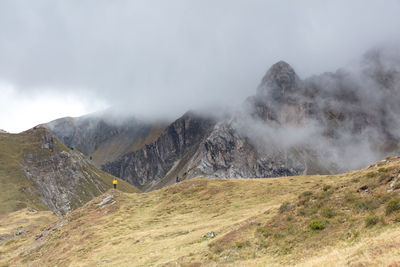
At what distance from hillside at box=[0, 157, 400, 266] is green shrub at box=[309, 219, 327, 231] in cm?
7

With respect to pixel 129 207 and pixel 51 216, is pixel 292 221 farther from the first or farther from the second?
pixel 51 216

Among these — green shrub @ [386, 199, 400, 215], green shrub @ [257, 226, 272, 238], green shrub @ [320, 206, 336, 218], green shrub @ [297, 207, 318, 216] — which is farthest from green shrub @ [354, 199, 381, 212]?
green shrub @ [257, 226, 272, 238]

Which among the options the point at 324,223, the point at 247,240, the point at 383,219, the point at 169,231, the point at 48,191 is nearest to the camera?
the point at 383,219

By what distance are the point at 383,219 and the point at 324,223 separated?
13.6 feet

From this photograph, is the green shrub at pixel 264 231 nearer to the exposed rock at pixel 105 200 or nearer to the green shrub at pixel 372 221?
the green shrub at pixel 372 221

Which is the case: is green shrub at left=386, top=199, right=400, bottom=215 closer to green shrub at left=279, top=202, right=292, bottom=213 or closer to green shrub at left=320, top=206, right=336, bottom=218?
green shrub at left=320, top=206, right=336, bottom=218

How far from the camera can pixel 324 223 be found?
2009cm

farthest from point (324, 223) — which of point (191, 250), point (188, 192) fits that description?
point (188, 192)

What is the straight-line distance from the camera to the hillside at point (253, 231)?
653 inches

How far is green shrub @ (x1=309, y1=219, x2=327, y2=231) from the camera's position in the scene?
1998cm

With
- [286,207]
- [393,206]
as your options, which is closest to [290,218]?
[286,207]

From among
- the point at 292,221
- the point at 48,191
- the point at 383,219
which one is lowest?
the point at 48,191

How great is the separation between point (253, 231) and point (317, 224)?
6498 mm

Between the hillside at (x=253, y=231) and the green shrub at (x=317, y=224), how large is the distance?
0.07m
